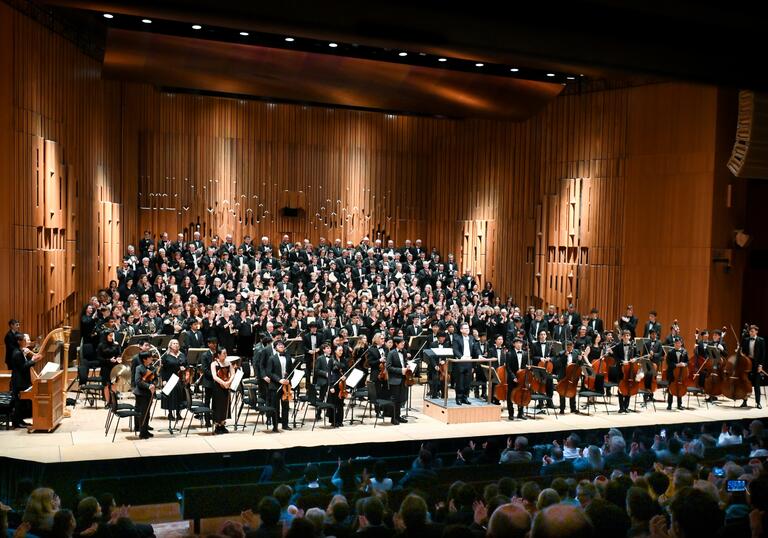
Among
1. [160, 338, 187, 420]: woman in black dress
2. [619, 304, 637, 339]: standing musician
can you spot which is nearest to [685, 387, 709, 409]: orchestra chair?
[619, 304, 637, 339]: standing musician

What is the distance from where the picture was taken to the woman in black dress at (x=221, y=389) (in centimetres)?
1057

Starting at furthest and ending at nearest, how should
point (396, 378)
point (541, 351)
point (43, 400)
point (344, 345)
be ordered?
point (541, 351) → point (344, 345) → point (396, 378) → point (43, 400)

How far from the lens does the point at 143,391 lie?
33.2 feet

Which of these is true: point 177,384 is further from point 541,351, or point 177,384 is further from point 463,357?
point 541,351

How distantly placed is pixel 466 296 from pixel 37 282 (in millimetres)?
9403

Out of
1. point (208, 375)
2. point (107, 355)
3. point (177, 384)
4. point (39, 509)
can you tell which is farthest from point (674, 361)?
point (39, 509)

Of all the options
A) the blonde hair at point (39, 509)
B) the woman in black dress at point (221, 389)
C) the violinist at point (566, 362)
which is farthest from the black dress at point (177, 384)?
the blonde hair at point (39, 509)

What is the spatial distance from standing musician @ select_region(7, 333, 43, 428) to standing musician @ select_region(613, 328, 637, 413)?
866 cm

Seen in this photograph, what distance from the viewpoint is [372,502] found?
10.6 feet

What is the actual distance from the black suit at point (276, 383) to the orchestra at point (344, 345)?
0.02 m

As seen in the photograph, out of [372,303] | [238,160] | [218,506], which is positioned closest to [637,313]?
[372,303]

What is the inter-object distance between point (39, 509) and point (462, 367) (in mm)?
9409

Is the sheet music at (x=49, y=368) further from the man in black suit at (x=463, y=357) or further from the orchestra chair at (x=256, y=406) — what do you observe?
the man in black suit at (x=463, y=357)

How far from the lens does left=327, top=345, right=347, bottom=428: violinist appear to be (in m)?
11.1
